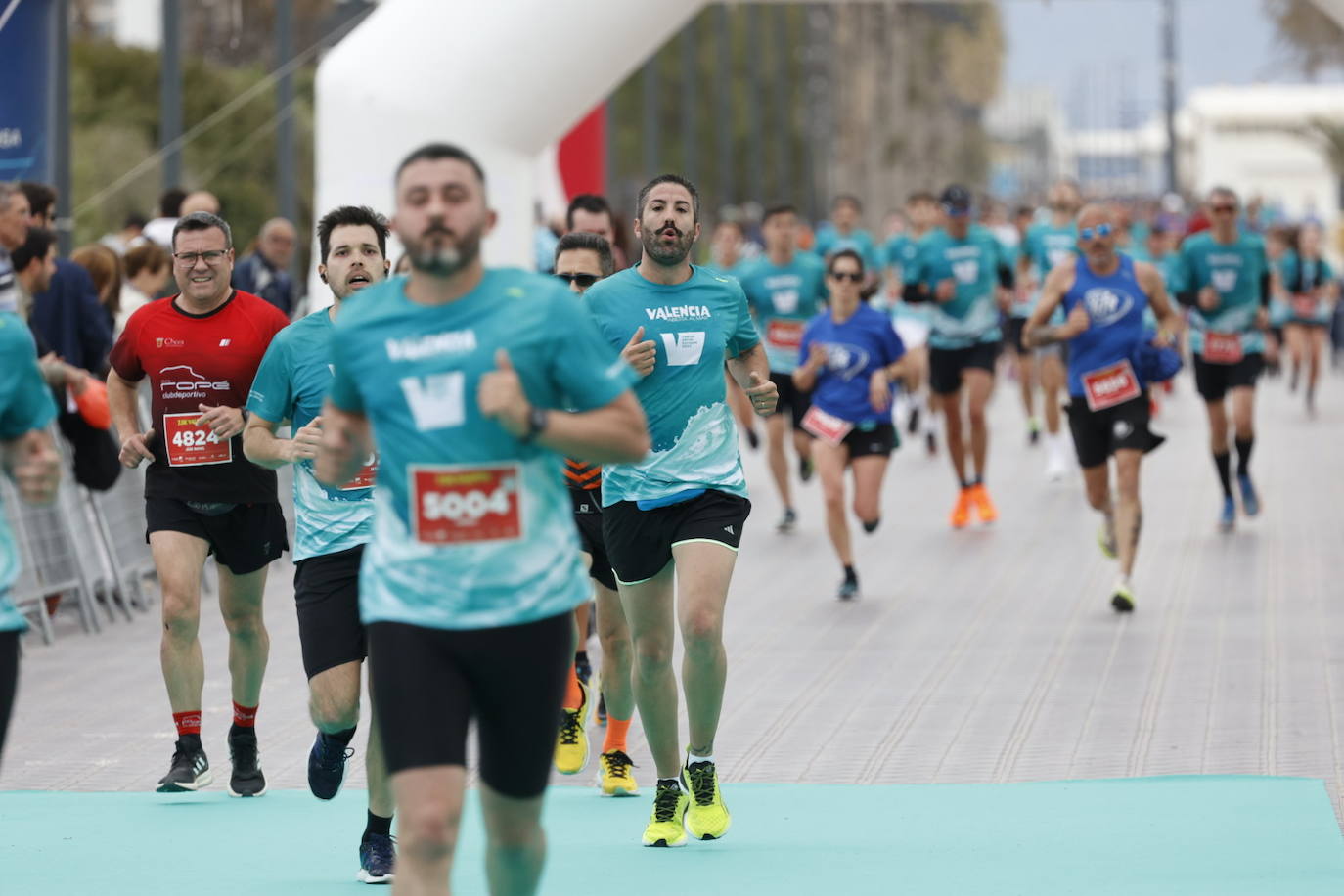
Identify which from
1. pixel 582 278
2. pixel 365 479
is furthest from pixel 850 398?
pixel 365 479

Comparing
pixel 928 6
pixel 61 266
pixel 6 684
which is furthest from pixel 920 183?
pixel 6 684

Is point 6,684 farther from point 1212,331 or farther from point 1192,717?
point 1212,331

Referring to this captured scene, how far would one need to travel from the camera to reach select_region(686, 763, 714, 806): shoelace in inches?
274

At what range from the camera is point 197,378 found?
25.0ft

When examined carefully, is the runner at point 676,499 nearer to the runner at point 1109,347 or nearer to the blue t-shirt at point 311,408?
the blue t-shirt at point 311,408

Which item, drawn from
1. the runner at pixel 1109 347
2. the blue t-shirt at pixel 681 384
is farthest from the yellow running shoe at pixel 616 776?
the runner at pixel 1109 347

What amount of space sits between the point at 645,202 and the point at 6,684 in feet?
9.29

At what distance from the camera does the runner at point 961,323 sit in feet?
51.2

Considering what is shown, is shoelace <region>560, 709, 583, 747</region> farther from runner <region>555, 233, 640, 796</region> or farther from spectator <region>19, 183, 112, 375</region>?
spectator <region>19, 183, 112, 375</region>

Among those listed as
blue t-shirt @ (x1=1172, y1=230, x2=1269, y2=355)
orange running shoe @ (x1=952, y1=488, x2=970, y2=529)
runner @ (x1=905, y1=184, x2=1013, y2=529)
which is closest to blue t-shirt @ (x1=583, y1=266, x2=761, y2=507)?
blue t-shirt @ (x1=1172, y1=230, x2=1269, y2=355)

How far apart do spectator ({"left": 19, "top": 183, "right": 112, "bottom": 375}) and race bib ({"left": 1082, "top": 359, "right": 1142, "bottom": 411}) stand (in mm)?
4970

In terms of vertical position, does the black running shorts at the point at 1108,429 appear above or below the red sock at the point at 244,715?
above

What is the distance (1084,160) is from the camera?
174 m

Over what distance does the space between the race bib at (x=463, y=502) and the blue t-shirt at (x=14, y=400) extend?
3.08ft
